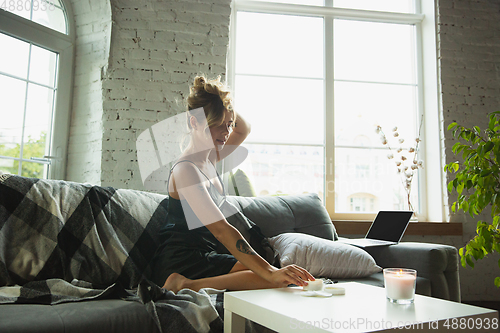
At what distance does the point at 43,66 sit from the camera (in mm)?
2596

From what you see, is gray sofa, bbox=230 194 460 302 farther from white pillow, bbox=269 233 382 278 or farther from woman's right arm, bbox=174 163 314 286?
woman's right arm, bbox=174 163 314 286

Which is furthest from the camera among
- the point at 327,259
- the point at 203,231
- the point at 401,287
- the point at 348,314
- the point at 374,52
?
the point at 374,52

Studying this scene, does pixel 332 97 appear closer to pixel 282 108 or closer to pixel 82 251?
pixel 282 108

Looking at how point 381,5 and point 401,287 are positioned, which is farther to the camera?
point 381,5

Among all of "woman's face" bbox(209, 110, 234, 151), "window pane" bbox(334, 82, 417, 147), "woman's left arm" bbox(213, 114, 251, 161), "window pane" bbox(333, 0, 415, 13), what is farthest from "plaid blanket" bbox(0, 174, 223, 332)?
"window pane" bbox(333, 0, 415, 13)

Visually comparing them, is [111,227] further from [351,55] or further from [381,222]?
[351,55]

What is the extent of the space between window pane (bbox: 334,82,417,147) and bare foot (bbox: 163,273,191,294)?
2.12m

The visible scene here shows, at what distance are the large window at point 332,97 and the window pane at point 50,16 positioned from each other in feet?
4.17

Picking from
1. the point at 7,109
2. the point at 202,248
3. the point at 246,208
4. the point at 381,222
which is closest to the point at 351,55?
the point at 381,222

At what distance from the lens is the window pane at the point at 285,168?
9.91 ft

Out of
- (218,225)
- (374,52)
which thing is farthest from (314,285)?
(374,52)

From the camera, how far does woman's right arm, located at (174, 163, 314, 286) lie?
1191 millimetres

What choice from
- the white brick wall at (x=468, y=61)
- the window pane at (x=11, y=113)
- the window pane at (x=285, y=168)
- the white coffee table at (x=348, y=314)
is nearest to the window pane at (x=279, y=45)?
the window pane at (x=285, y=168)

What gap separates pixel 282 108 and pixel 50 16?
6.04ft
